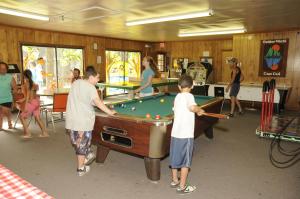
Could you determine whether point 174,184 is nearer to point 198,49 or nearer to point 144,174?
point 144,174

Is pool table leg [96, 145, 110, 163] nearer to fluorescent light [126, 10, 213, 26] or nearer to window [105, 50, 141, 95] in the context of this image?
fluorescent light [126, 10, 213, 26]

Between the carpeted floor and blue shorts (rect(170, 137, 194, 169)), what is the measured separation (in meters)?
0.38

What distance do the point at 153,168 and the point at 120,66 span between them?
8.39 metres

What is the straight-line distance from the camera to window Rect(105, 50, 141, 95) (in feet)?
33.5

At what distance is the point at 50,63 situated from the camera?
319 inches

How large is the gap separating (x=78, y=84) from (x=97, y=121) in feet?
1.92

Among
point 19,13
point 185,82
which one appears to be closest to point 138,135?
point 185,82

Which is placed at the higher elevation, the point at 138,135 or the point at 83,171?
the point at 138,135

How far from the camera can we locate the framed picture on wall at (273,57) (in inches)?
297

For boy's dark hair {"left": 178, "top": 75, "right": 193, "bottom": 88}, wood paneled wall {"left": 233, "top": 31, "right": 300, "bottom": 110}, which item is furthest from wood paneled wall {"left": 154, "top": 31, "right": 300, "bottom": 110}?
boy's dark hair {"left": 178, "top": 75, "right": 193, "bottom": 88}

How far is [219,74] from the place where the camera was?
10164mm

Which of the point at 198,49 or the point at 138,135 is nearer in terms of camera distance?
the point at 138,135

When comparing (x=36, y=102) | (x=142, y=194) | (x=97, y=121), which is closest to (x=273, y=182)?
(x=142, y=194)

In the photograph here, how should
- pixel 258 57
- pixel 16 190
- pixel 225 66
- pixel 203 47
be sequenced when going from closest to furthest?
1. pixel 16 190
2. pixel 258 57
3. pixel 225 66
4. pixel 203 47
